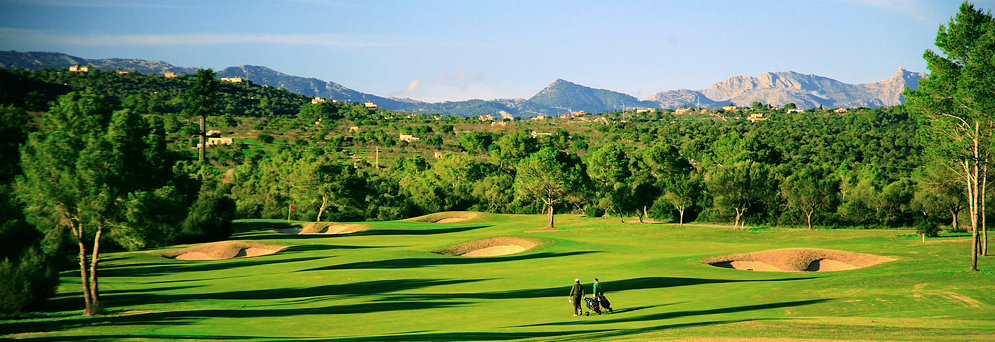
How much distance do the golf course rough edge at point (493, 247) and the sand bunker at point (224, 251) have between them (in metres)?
16.0

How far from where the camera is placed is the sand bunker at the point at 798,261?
44.3 metres

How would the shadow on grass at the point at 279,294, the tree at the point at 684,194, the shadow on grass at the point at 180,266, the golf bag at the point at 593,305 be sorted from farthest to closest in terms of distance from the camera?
the tree at the point at 684,194, the shadow on grass at the point at 180,266, the shadow on grass at the point at 279,294, the golf bag at the point at 593,305

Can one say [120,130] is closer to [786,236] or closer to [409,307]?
[409,307]

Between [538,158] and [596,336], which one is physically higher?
[538,158]

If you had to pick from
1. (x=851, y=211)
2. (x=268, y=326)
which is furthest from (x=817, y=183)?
(x=268, y=326)

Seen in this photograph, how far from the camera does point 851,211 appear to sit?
83.5 meters

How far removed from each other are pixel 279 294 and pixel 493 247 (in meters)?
28.9

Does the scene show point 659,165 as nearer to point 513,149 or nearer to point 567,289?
point 513,149

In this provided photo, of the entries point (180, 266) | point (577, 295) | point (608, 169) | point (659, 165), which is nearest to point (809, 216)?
point (608, 169)

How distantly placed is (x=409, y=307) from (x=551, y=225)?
185 feet

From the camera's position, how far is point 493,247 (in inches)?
2345

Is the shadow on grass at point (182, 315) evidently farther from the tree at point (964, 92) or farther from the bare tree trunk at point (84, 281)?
the tree at point (964, 92)

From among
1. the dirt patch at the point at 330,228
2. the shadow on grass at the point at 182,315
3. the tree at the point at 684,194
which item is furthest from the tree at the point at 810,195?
the shadow on grass at the point at 182,315

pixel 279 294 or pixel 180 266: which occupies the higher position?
pixel 279 294
